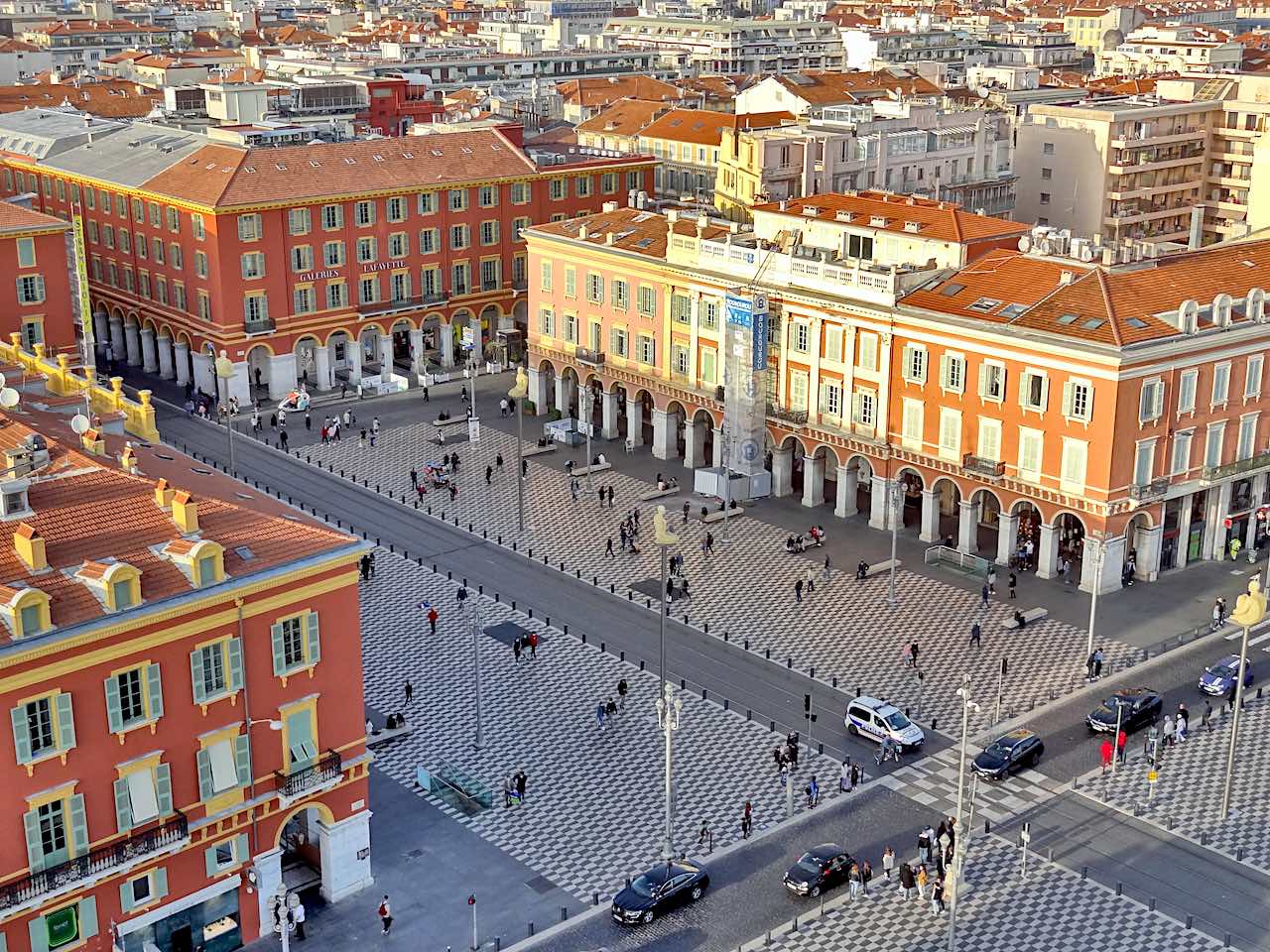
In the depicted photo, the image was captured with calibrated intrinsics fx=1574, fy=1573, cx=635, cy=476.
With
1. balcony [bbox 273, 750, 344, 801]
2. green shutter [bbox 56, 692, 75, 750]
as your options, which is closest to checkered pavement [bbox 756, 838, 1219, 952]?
balcony [bbox 273, 750, 344, 801]

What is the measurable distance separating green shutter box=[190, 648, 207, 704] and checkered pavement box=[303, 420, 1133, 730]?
36.4 metres

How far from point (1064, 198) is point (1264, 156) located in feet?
73.9

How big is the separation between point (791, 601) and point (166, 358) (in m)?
68.0

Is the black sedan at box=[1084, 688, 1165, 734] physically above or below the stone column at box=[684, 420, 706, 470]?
below

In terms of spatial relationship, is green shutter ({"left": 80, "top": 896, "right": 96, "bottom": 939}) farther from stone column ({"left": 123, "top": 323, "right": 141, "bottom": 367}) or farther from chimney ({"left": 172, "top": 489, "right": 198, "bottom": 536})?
stone column ({"left": 123, "top": 323, "right": 141, "bottom": 367})

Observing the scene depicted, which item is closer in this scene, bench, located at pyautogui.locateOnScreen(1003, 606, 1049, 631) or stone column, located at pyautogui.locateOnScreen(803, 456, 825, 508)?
bench, located at pyautogui.locateOnScreen(1003, 606, 1049, 631)

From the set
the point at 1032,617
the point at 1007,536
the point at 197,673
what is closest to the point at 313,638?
the point at 197,673

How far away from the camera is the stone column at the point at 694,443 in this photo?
4422 inches

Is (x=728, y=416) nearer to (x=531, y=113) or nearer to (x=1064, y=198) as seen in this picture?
(x=1064, y=198)

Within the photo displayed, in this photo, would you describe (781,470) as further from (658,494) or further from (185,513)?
(185,513)

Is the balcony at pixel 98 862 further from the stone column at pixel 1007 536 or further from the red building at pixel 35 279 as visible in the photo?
the red building at pixel 35 279

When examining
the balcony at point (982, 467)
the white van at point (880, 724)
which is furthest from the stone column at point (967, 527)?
the white van at point (880, 724)

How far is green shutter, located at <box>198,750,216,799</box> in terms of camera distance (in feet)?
184

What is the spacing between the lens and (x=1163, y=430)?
90.3m
